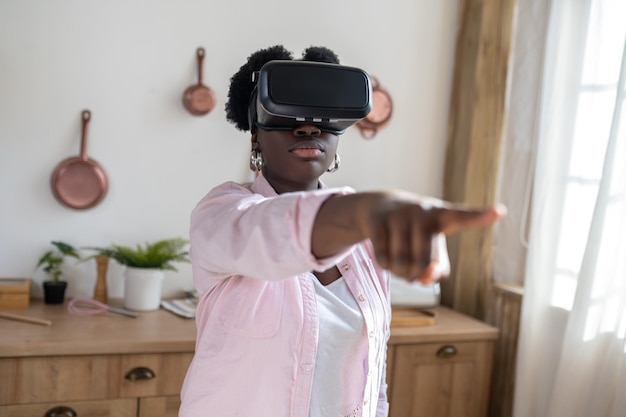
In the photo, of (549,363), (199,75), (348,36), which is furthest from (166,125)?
(549,363)

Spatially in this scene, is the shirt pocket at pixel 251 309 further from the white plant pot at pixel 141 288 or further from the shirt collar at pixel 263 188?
the white plant pot at pixel 141 288

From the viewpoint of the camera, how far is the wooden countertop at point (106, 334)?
183cm

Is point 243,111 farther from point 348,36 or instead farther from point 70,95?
point 348,36

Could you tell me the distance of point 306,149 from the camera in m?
1.23

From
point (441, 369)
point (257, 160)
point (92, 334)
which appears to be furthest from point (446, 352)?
point (257, 160)

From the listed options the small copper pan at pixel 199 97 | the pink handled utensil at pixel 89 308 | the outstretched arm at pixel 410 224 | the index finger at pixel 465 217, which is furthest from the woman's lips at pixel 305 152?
the small copper pan at pixel 199 97

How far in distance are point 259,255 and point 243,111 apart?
2.14ft

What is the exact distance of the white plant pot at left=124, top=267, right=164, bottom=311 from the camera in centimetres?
225

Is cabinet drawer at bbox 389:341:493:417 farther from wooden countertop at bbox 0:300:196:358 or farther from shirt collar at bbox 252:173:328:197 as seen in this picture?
shirt collar at bbox 252:173:328:197

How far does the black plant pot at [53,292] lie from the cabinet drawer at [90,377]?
457mm

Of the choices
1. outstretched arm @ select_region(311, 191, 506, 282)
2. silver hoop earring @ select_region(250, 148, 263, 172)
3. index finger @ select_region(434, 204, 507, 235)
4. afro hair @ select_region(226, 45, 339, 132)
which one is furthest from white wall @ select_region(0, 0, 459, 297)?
index finger @ select_region(434, 204, 507, 235)

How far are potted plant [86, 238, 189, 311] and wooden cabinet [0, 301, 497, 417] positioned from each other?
0.22ft

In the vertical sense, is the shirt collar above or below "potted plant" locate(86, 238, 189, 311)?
above

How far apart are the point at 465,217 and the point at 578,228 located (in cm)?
168
